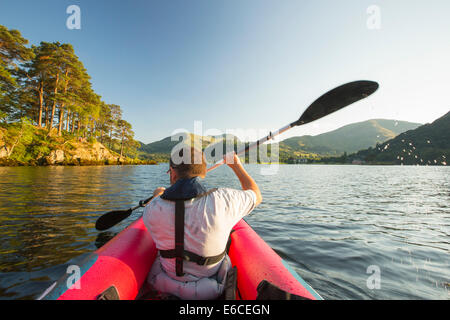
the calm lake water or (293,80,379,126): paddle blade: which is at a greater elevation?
(293,80,379,126): paddle blade

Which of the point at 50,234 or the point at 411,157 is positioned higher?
the point at 411,157

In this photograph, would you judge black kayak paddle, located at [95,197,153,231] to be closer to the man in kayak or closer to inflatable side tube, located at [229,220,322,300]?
inflatable side tube, located at [229,220,322,300]

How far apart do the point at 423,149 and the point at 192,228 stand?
10213 centimetres

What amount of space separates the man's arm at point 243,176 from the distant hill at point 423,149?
97251 millimetres

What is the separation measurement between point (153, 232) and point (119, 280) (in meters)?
0.80

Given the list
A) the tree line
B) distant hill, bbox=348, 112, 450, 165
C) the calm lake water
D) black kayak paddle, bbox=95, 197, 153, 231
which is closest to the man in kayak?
→ the calm lake water

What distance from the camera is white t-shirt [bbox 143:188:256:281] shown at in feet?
6.21

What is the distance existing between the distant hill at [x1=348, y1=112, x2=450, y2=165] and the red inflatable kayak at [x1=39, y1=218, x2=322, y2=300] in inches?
3827

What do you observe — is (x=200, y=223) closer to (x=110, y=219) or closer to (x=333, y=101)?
(x=333, y=101)

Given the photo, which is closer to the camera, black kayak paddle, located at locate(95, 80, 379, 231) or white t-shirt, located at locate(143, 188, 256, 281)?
white t-shirt, located at locate(143, 188, 256, 281)

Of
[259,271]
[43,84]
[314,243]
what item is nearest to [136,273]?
[259,271]
